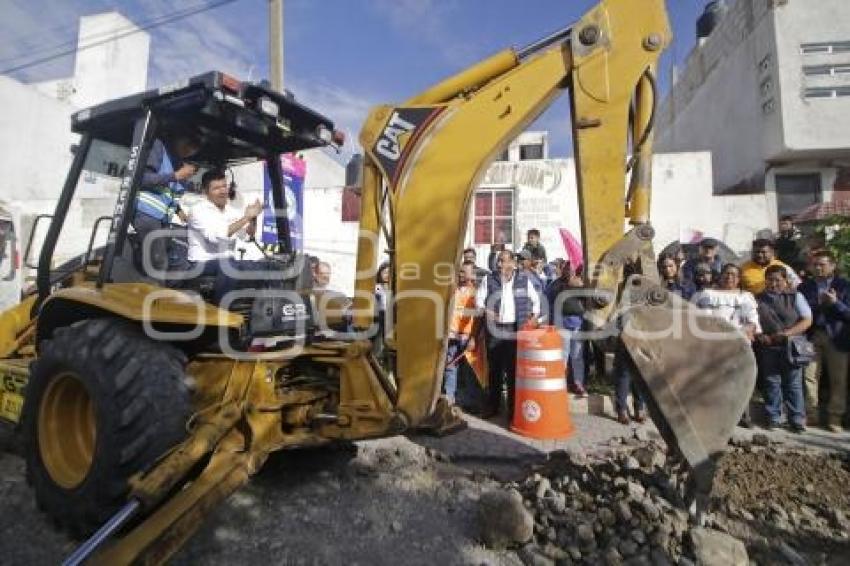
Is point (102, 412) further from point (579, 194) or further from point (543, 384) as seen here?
point (543, 384)

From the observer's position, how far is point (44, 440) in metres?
3.56

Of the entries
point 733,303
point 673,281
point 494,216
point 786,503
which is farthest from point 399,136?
point 494,216

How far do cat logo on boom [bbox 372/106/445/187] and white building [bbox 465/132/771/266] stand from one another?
382 inches

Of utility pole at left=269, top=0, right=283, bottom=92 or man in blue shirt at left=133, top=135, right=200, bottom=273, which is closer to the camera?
man in blue shirt at left=133, top=135, right=200, bottom=273

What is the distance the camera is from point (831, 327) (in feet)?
21.0

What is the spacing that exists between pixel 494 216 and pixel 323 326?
10.0m

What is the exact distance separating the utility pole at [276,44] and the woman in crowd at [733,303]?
8688mm

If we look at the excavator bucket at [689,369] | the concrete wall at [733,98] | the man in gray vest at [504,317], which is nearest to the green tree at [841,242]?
the man in gray vest at [504,317]

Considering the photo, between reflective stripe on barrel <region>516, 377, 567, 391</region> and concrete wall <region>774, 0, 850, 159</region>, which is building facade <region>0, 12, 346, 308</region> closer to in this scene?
reflective stripe on barrel <region>516, 377, 567, 391</region>

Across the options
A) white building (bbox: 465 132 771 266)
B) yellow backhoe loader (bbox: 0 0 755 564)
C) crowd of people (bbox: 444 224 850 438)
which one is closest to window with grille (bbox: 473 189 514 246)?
white building (bbox: 465 132 771 266)

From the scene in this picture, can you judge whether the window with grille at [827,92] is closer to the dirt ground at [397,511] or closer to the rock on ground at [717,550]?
the dirt ground at [397,511]

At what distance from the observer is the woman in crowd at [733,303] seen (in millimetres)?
6398

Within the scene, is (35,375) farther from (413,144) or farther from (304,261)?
(413,144)

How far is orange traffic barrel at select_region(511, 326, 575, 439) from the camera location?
19.1 ft
